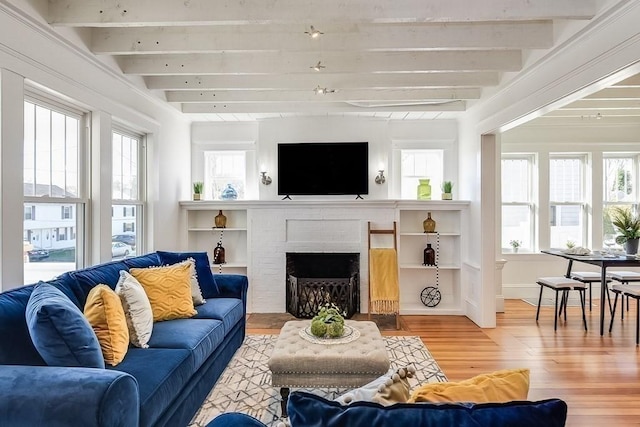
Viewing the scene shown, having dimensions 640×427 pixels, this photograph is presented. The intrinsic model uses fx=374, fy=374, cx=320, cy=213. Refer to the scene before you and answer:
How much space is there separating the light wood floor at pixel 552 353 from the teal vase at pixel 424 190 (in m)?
1.60

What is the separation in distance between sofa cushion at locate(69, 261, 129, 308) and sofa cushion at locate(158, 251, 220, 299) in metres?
0.67

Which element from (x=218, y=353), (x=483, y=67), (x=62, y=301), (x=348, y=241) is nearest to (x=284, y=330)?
(x=218, y=353)

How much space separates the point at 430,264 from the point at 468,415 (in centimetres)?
441

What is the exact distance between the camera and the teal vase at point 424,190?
512cm

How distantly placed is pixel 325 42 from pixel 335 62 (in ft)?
1.60

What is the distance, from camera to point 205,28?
2947 mm

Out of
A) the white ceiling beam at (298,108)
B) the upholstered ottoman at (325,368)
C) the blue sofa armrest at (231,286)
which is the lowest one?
the upholstered ottoman at (325,368)

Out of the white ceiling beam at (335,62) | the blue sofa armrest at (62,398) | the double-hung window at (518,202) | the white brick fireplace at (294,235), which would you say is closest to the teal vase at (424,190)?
the white brick fireplace at (294,235)

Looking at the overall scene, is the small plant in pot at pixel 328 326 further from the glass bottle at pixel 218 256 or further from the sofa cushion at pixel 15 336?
the glass bottle at pixel 218 256

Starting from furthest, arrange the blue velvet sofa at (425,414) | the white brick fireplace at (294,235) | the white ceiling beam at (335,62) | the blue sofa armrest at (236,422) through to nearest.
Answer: the white brick fireplace at (294,235), the white ceiling beam at (335,62), the blue sofa armrest at (236,422), the blue velvet sofa at (425,414)

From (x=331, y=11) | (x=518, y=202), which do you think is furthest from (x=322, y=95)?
(x=518, y=202)

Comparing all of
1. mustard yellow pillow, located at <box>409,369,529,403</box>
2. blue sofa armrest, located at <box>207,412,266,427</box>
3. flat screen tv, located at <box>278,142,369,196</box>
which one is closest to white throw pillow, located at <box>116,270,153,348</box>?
blue sofa armrest, located at <box>207,412,266,427</box>

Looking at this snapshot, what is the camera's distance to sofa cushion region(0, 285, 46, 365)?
5.59 ft

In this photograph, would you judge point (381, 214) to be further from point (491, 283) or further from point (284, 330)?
point (284, 330)
